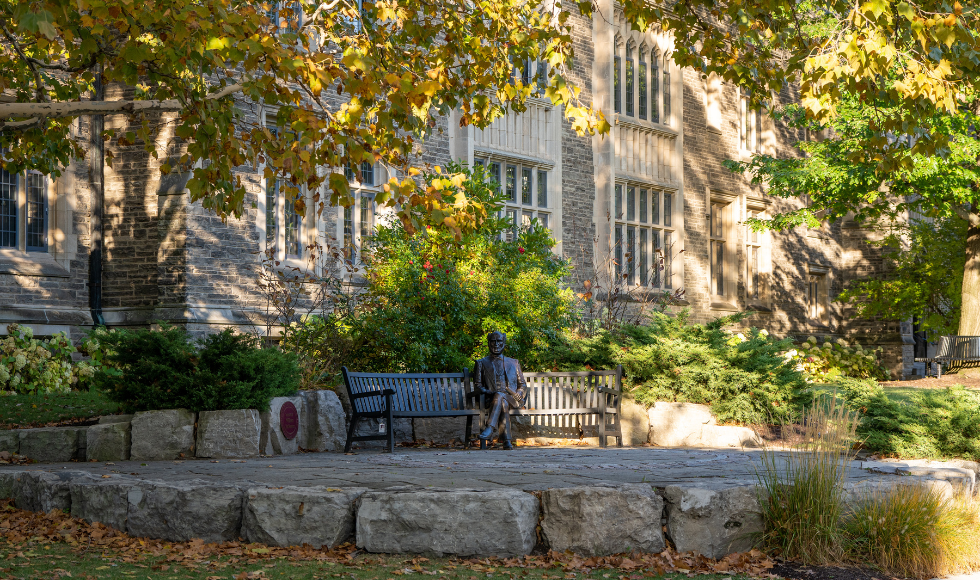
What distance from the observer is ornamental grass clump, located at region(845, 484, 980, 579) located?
564 centimetres

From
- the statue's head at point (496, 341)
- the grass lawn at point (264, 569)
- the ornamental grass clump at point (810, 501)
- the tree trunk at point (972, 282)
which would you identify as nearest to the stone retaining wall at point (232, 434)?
the statue's head at point (496, 341)

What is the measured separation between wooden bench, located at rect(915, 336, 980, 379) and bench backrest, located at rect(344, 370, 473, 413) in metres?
13.6

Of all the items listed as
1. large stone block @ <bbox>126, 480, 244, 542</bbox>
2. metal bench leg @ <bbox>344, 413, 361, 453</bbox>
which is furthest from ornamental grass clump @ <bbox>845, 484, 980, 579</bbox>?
metal bench leg @ <bbox>344, 413, 361, 453</bbox>

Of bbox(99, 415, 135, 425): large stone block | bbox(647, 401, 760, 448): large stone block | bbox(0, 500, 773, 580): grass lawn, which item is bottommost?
bbox(0, 500, 773, 580): grass lawn

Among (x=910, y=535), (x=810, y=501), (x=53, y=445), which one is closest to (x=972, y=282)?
(x=910, y=535)

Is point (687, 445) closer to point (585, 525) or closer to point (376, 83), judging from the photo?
point (585, 525)

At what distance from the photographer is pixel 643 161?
22312mm

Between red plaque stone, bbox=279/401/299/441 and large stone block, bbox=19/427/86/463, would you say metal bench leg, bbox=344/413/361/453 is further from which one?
large stone block, bbox=19/427/86/463

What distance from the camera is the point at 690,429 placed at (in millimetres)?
10516

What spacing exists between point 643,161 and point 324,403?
14.1 m

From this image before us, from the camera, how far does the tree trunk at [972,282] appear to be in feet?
67.1

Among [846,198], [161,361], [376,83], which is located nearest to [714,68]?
Result: [376,83]

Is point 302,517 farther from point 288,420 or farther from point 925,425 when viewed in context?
point 925,425

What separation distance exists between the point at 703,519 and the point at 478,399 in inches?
198
